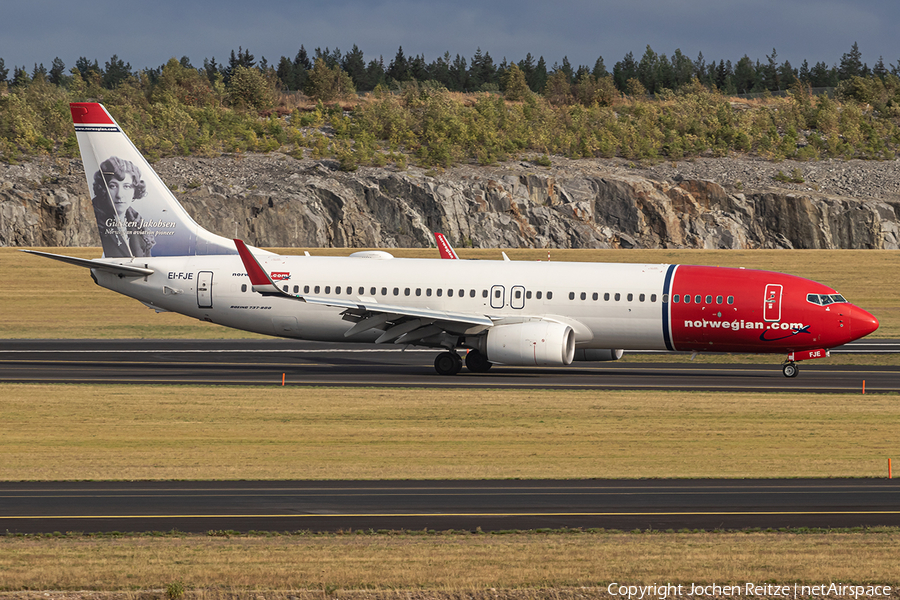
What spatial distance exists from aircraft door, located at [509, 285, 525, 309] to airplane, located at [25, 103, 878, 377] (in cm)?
5

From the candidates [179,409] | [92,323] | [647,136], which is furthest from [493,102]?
[179,409]

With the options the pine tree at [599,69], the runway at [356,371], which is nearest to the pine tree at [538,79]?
the pine tree at [599,69]

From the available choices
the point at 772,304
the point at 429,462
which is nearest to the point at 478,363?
the point at 772,304

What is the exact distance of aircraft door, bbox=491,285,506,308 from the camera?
3531 centimetres

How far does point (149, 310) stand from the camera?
5734 centimetres

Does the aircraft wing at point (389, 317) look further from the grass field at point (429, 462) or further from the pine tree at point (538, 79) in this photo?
the pine tree at point (538, 79)

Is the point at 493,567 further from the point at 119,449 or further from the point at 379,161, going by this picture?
the point at 379,161

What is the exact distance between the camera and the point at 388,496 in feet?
56.5

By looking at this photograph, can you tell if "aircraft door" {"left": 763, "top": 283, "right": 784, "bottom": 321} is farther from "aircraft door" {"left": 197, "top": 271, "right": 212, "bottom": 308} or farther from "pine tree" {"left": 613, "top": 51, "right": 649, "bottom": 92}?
"pine tree" {"left": 613, "top": 51, "right": 649, "bottom": 92}

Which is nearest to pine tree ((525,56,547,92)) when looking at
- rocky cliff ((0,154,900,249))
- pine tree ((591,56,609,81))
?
pine tree ((591,56,609,81))

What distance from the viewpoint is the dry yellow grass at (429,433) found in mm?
19734

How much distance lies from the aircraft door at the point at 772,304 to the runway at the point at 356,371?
6.96 feet

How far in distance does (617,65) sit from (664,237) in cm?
8970

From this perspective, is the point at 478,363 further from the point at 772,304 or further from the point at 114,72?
the point at 114,72
